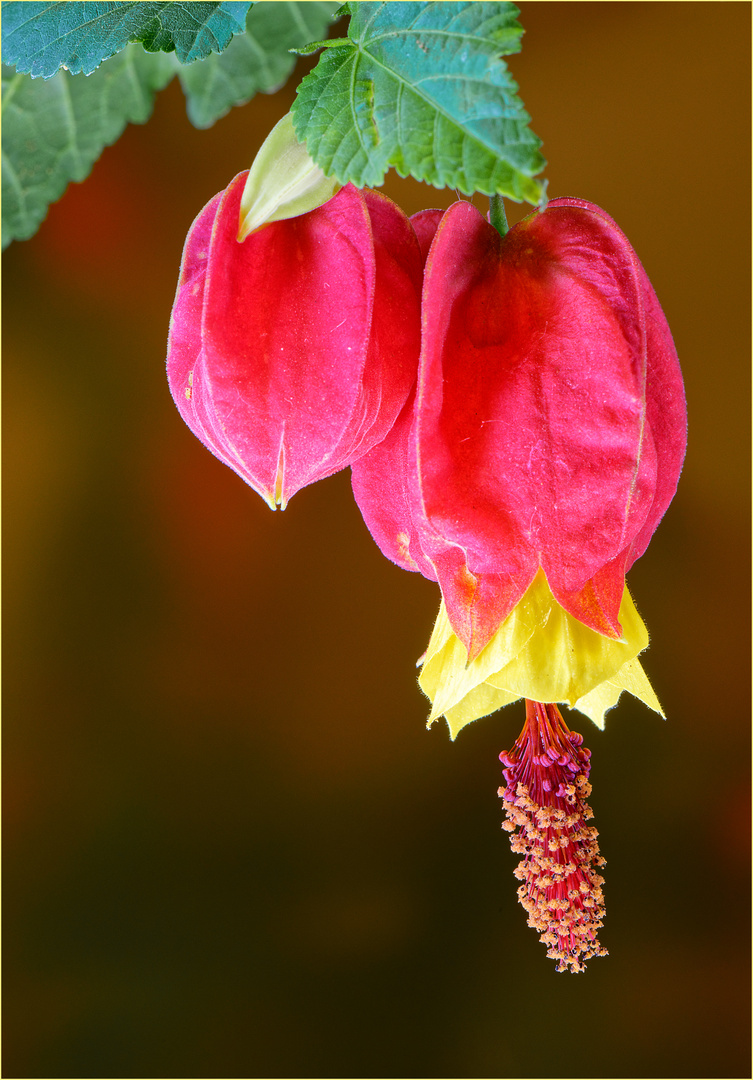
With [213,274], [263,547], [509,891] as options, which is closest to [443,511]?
[213,274]

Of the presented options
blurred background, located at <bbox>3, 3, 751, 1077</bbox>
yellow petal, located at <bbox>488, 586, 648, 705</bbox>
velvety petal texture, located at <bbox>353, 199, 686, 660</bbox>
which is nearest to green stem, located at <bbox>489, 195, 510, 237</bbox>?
velvety petal texture, located at <bbox>353, 199, 686, 660</bbox>

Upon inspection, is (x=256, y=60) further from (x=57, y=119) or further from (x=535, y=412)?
(x=535, y=412)

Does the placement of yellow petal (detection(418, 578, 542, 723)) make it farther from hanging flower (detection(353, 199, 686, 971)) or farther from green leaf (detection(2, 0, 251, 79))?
green leaf (detection(2, 0, 251, 79))

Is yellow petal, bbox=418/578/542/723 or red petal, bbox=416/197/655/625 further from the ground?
red petal, bbox=416/197/655/625

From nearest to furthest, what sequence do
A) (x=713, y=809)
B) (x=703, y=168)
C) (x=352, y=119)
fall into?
(x=352, y=119) < (x=703, y=168) < (x=713, y=809)

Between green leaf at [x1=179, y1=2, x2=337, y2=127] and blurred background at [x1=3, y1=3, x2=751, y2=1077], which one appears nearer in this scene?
green leaf at [x1=179, y1=2, x2=337, y2=127]

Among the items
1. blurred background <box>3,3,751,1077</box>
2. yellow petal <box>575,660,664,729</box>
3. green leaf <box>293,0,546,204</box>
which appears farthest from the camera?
blurred background <box>3,3,751,1077</box>

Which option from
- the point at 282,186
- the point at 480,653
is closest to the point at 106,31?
the point at 282,186

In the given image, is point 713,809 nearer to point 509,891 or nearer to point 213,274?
point 509,891
